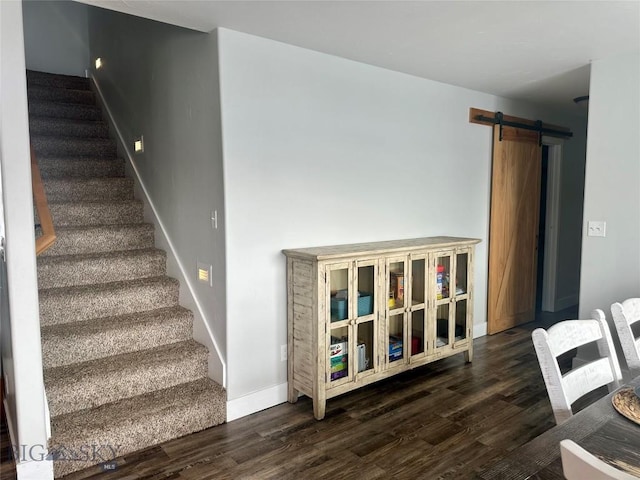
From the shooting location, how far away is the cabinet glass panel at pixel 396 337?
3342 mm

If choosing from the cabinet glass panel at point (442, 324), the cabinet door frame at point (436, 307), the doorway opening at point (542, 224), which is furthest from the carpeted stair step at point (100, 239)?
the doorway opening at point (542, 224)

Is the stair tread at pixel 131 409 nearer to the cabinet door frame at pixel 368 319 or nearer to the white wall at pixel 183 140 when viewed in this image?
the white wall at pixel 183 140

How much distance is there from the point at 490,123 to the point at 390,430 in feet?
10.0

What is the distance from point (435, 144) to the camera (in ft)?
13.2

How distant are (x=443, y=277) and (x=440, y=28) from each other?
1.81 metres

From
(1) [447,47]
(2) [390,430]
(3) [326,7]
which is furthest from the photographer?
(1) [447,47]

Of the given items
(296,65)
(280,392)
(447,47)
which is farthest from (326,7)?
(280,392)

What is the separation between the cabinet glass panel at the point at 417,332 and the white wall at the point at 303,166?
0.67m

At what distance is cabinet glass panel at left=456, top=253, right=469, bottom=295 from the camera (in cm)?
378

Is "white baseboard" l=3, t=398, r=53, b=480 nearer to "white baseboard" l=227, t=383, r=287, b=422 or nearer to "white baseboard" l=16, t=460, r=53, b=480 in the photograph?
"white baseboard" l=16, t=460, r=53, b=480

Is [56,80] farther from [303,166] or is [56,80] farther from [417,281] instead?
[417,281]

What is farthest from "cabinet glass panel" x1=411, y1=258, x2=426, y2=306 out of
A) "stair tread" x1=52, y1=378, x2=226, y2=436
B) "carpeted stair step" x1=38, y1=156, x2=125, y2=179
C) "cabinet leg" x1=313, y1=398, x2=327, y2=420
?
"carpeted stair step" x1=38, y1=156, x2=125, y2=179

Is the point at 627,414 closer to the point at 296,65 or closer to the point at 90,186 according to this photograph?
the point at 296,65

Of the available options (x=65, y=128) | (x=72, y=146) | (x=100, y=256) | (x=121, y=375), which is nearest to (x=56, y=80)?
(x=65, y=128)
